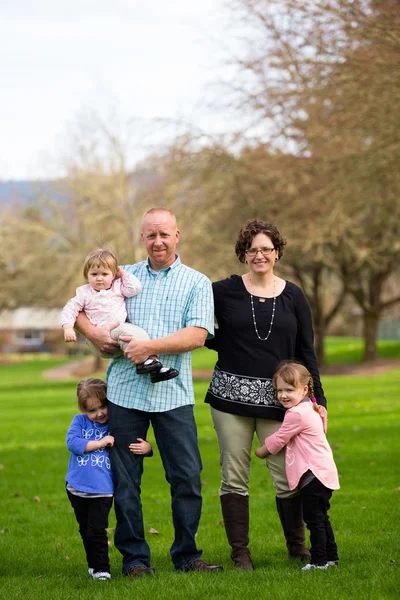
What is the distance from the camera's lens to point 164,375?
536 cm

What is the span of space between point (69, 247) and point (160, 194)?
8.86 meters

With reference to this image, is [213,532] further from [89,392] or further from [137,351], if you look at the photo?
[137,351]

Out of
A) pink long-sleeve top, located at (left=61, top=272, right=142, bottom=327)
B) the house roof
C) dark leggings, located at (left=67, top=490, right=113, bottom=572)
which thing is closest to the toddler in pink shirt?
pink long-sleeve top, located at (left=61, top=272, right=142, bottom=327)

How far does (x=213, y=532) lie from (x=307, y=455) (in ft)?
7.45

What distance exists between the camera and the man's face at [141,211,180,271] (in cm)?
553

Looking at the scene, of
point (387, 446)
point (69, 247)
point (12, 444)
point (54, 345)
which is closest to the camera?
point (387, 446)

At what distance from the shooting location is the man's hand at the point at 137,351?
5.27 m

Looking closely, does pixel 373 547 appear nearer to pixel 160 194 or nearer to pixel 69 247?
pixel 160 194

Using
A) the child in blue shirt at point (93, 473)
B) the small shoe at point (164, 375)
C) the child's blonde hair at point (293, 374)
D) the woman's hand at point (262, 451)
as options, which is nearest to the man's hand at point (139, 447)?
the child in blue shirt at point (93, 473)

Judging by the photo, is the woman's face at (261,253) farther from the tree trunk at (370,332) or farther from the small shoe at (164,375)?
the tree trunk at (370,332)

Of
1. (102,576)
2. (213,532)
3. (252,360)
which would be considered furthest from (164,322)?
(213,532)

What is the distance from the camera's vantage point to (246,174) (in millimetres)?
26844

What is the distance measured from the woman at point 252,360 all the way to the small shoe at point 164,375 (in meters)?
0.48

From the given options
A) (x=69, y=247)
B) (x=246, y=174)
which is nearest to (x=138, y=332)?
(x=246, y=174)
